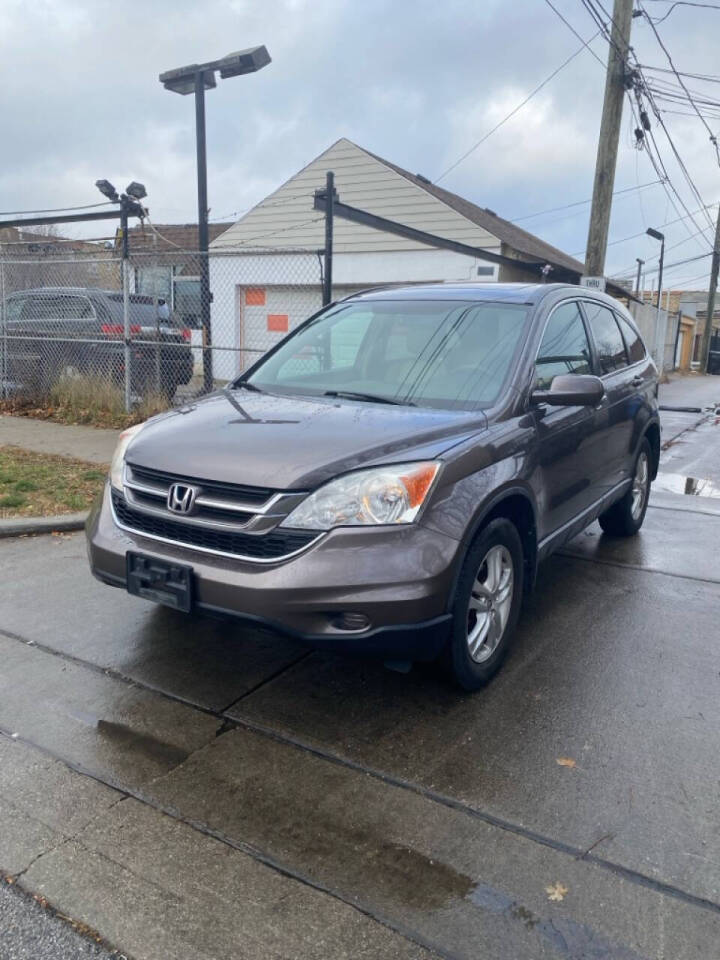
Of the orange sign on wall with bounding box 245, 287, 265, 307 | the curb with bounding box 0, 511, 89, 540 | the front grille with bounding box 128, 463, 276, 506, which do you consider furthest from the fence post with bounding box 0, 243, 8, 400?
the front grille with bounding box 128, 463, 276, 506

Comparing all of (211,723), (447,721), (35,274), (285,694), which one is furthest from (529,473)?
(35,274)

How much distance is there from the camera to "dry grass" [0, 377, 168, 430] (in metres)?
9.91

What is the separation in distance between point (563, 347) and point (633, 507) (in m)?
2.11

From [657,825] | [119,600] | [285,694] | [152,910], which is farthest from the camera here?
[119,600]

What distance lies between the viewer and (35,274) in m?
11.5

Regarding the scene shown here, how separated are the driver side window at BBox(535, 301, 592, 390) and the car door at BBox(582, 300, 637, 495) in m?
0.21

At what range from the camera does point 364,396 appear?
3.88 m

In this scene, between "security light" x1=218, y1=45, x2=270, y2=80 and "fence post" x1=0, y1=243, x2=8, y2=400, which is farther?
"fence post" x1=0, y1=243, x2=8, y2=400

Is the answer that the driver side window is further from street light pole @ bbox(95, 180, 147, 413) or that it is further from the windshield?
street light pole @ bbox(95, 180, 147, 413)

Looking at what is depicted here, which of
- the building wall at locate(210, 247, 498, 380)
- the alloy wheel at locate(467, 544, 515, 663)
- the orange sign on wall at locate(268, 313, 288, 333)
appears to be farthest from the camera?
the orange sign on wall at locate(268, 313, 288, 333)

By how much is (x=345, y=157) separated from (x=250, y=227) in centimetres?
281

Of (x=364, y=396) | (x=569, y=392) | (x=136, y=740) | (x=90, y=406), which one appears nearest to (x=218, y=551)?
(x=136, y=740)

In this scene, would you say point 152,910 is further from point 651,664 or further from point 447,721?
point 651,664

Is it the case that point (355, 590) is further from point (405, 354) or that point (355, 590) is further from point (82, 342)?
point (82, 342)
